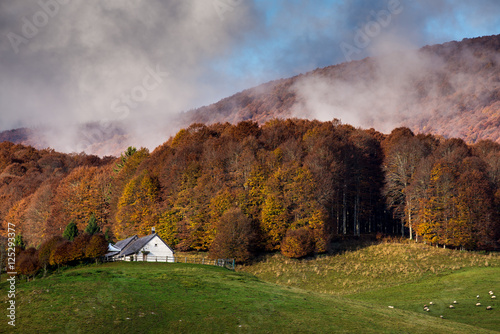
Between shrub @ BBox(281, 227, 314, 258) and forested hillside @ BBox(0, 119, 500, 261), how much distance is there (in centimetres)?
17

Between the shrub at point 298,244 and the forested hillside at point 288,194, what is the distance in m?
0.17

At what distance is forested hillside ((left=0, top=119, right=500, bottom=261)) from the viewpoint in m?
62.7

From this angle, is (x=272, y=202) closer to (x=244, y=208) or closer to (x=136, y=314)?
(x=244, y=208)

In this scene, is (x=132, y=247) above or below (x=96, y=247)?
below

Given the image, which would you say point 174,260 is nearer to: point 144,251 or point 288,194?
point 144,251

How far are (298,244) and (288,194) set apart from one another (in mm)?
9613

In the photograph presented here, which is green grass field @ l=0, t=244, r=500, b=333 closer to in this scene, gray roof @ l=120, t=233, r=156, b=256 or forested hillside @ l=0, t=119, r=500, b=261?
forested hillside @ l=0, t=119, r=500, b=261

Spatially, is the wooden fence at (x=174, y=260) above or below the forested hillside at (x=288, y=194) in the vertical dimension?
below

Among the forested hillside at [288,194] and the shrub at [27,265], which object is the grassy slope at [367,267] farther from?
the shrub at [27,265]

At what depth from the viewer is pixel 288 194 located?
224 feet

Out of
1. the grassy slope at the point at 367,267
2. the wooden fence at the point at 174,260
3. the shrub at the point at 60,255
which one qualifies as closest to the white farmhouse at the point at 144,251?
the wooden fence at the point at 174,260

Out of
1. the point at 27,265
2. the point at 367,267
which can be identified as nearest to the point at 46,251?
the point at 27,265

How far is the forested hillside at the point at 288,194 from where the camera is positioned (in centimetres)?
6269

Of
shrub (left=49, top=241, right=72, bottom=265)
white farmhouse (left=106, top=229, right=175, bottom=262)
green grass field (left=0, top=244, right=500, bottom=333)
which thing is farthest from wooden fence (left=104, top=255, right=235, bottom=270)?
green grass field (left=0, top=244, right=500, bottom=333)
